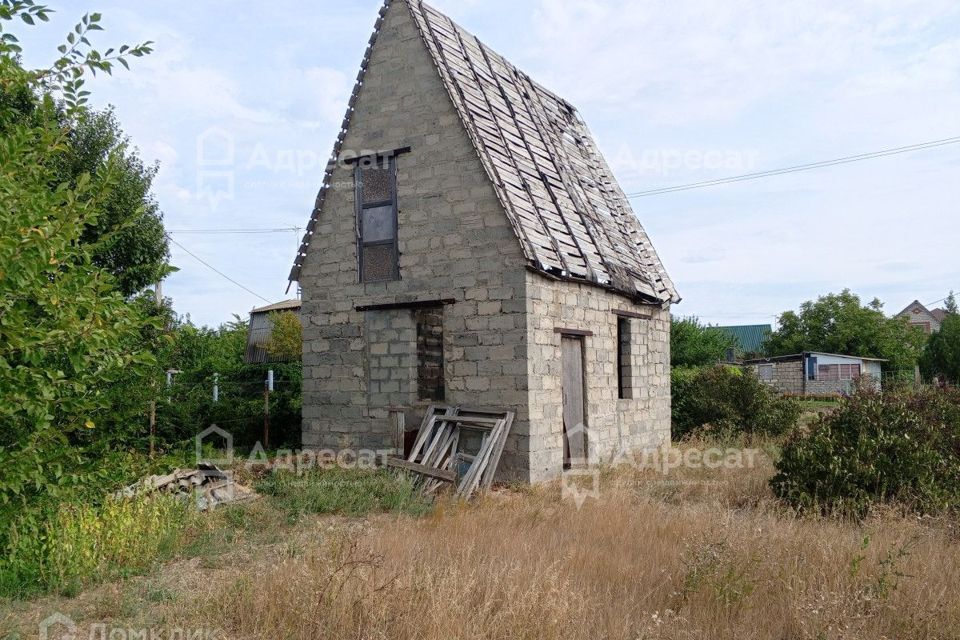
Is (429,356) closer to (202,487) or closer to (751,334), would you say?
(202,487)

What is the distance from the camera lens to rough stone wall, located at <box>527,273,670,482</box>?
34.7 feet

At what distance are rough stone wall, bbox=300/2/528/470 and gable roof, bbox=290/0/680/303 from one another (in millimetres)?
218

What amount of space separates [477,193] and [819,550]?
22.6ft

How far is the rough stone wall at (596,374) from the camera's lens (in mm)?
10578

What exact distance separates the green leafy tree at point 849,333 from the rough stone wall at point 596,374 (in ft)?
108

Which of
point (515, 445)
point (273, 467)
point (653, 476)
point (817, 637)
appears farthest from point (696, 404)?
point (817, 637)

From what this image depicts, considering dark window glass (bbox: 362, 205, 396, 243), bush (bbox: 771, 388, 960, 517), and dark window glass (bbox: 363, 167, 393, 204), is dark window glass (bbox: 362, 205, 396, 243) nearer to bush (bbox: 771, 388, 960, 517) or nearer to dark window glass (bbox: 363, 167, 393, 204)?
dark window glass (bbox: 363, 167, 393, 204)

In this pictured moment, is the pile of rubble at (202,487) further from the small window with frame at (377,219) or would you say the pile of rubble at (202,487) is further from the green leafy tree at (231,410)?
the small window with frame at (377,219)

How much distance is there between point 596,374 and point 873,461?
188 inches

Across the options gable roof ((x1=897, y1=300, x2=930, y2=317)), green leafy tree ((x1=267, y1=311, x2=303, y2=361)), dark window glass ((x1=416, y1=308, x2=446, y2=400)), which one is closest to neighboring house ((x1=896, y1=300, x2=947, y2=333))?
gable roof ((x1=897, y1=300, x2=930, y2=317))

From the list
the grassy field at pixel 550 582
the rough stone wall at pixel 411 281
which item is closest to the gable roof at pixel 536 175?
the rough stone wall at pixel 411 281

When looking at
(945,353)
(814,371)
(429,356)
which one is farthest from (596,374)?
(945,353)

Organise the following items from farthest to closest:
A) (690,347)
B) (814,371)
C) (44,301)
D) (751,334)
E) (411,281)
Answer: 1. (751,334)
2. (814,371)
3. (690,347)
4. (411,281)
5. (44,301)

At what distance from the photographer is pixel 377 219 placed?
11992 millimetres
